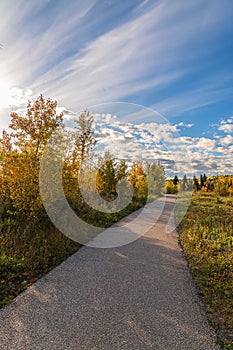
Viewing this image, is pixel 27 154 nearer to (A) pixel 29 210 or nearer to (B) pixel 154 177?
(A) pixel 29 210

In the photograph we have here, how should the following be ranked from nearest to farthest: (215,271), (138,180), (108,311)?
(108,311) < (215,271) < (138,180)

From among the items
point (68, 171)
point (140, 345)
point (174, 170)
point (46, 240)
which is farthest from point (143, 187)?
point (140, 345)

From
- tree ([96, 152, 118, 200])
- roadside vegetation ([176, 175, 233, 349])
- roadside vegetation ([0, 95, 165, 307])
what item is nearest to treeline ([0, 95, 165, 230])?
roadside vegetation ([0, 95, 165, 307])

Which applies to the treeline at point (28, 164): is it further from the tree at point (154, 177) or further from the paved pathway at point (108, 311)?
the tree at point (154, 177)

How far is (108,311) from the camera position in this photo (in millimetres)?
4051

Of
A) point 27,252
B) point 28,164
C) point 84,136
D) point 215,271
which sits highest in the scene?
point 84,136

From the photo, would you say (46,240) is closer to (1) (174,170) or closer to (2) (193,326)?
(2) (193,326)

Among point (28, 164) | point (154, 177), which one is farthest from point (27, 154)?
point (154, 177)

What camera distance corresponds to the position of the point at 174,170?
12.7m

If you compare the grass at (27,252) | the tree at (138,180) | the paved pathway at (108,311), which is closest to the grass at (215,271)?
the paved pathway at (108,311)

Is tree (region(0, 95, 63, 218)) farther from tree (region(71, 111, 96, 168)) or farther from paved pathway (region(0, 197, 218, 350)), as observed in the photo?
tree (region(71, 111, 96, 168))

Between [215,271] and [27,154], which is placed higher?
[27,154]

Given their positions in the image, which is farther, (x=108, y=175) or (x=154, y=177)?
(x=154, y=177)

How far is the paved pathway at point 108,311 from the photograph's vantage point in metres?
3.33
